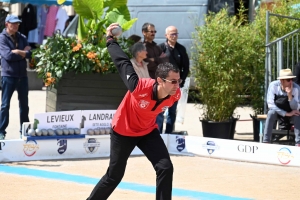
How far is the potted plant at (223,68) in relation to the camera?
39.3ft

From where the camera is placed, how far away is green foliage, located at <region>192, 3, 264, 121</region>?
12.0 meters

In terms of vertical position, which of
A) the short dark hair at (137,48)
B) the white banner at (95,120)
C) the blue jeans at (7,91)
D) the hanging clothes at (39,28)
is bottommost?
the white banner at (95,120)

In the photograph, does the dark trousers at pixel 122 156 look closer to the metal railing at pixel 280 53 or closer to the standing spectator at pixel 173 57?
the standing spectator at pixel 173 57

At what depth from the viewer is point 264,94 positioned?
12.3m

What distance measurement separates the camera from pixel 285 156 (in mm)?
10242

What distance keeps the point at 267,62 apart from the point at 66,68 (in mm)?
3317

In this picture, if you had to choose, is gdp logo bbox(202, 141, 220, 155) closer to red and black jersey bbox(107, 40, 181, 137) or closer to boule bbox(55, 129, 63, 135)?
boule bbox(55, 129, 63, 135)

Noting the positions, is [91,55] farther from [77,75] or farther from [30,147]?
[30,147]

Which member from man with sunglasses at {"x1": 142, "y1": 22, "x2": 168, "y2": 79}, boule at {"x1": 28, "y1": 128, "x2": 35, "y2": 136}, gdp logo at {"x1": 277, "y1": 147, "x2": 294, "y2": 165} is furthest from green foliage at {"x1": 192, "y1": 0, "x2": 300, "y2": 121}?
boule at {"x1": 28, "y1": 128, "x2": 35, "y2": 136}

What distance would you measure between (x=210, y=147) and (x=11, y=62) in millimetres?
3253

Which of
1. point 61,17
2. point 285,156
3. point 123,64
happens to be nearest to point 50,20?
point 61,17

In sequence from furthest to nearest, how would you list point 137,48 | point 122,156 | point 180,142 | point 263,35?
point 263,35
point 180,142
point 137,48
point 122,156

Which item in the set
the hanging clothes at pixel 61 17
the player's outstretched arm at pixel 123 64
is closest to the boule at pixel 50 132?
the player's outstretched arm at pixel 123 64

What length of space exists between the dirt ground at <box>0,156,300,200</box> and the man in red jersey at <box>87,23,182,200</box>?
50.9 inches
